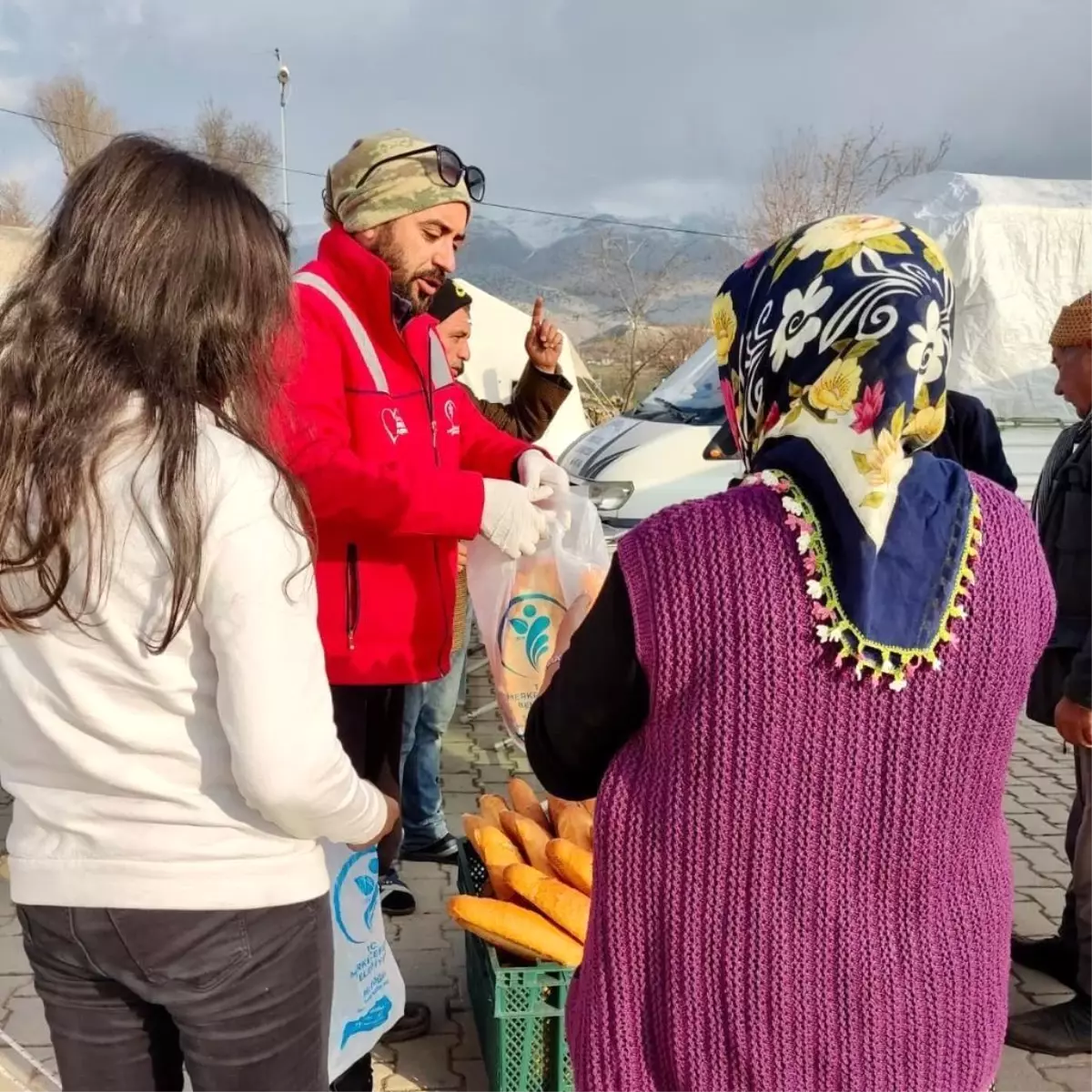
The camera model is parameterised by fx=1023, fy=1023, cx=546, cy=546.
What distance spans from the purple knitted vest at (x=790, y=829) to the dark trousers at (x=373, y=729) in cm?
110

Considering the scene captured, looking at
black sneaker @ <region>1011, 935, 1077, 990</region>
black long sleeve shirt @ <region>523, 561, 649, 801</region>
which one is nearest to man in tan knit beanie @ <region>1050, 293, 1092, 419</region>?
black sneaker @ <region>1011, 935, 1077, 990</region>

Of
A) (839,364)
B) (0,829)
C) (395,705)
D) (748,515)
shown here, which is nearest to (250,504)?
(748,515)

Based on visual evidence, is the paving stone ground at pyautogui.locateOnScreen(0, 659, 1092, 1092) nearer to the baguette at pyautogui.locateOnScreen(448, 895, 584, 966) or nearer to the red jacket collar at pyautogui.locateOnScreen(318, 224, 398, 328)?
the baguette at pyautogui.locateOnScreen(448, 895, 584, 966)

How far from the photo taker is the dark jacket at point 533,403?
12.1 ft

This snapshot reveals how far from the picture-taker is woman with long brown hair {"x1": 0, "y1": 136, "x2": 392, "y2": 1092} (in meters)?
1.20

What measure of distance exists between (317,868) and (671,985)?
533 millimetres

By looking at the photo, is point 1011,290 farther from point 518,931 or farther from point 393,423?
point 518,931

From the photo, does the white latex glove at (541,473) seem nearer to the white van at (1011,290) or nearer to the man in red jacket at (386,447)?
the man in red jacket at (386,447)

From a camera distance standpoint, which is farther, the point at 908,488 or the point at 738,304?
the point at 738,304

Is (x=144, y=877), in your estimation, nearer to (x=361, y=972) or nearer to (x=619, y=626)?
(x=619, y=626)

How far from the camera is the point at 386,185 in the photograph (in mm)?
2197

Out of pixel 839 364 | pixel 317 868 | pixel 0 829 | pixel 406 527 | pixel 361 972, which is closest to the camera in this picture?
pixel 839 364

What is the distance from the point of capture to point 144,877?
130cm

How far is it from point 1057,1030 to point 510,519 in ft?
6.79
